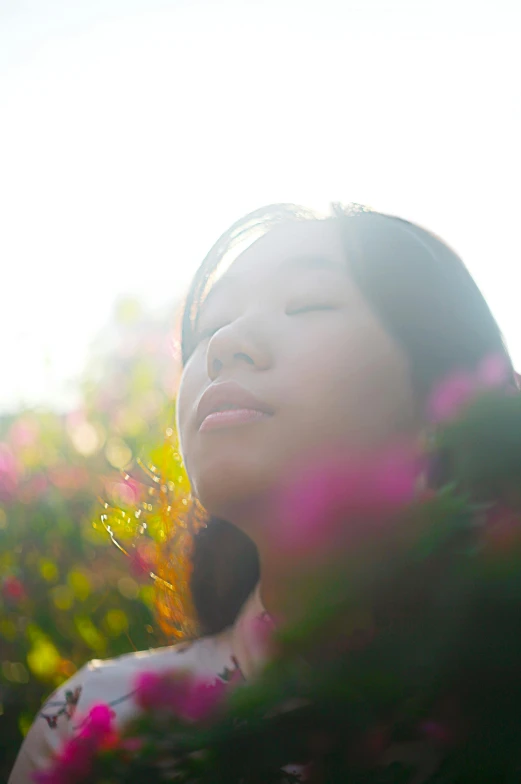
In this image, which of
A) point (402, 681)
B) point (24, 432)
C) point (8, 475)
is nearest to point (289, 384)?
point (402, 681)

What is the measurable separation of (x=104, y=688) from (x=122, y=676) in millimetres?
41

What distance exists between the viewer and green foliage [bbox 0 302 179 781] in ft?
6.06

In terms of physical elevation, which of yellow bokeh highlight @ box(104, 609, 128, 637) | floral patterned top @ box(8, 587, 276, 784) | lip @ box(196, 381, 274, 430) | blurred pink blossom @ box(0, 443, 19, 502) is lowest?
A: yellow bokeh highlight @ box(104, 609, 128, 637)

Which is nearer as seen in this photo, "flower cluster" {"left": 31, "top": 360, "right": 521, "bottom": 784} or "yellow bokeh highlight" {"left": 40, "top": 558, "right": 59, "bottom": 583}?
"flower cluster" {"left": 31, "top": 360, "right": 521, "bottom": 784}

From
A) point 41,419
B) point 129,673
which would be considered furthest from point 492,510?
point 41,419

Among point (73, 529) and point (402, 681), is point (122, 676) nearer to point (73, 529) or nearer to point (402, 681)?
point (402, 681)

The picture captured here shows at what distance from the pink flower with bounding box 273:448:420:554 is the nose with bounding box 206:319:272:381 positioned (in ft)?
0.78

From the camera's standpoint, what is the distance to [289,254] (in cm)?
131

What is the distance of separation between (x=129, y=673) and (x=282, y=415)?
2.13 feet

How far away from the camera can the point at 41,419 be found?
2568 millimetres

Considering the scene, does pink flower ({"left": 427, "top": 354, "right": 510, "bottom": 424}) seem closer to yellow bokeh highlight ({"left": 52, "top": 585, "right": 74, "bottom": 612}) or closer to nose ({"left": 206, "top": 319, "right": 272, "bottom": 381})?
nose ({"left": 206, "top": 319, "right": 272, "bottom": 381})

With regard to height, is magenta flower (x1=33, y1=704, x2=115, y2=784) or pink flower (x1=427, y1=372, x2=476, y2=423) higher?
pink flower (x1=427, y1=372, x2=476, y2=423)

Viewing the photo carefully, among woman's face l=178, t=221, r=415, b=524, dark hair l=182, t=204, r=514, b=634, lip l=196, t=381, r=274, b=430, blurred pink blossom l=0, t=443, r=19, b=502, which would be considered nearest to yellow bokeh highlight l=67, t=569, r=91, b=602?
blurred pink blossom l=0, t=443, r=19, b=502

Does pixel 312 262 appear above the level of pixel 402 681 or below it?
above
